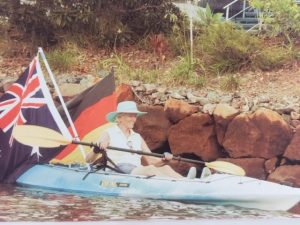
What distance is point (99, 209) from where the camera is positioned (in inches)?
151

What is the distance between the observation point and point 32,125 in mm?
4000

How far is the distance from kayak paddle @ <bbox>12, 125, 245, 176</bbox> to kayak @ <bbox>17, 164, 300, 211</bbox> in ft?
0.11

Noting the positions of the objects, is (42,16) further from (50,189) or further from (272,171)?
(272,171)

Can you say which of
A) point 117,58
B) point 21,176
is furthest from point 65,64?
point 21,176

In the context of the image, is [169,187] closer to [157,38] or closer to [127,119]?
[127,119]

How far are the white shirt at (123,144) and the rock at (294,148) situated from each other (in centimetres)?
54

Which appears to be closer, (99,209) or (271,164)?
(99,209)

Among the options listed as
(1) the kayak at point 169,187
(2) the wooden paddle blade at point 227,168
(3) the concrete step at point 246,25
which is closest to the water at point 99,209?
(1) the kayak at point 169,187

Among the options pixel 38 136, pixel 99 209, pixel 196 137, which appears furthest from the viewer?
pixel 196 137

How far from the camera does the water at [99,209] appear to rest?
3.77m

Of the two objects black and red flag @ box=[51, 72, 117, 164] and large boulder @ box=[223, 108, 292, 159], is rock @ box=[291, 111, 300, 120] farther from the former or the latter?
black and red flag @ box=[51, 72, 117, 164]

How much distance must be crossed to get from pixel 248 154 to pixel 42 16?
918 mm

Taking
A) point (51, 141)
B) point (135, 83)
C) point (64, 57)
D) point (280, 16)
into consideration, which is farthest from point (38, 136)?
point (280, 16)

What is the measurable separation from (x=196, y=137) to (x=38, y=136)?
59 centimetres
